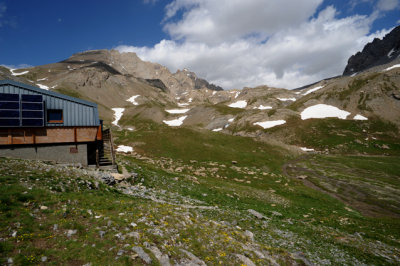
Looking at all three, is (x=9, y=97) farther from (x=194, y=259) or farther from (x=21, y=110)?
(x=194, y=259)

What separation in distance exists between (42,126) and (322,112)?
16628 cm

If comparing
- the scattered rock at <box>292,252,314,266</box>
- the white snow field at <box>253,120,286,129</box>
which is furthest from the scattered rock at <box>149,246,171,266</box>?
the white snow field at <box>253,120,286,129</box>

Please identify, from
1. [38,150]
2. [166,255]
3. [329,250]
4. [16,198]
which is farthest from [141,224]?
[38,150]

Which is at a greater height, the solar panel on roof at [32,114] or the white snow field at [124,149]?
the solar panel on roof at [32,114]

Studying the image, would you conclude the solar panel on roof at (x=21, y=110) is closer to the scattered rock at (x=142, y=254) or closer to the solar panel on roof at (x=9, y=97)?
the solar panel on roof at (x=9, y=97)

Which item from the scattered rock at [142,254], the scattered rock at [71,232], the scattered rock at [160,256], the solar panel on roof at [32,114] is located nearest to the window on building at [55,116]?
the solar panel on roof at [32,114]

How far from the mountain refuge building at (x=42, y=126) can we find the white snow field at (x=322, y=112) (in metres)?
147

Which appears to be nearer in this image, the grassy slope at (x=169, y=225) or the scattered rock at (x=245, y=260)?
the grassy slope at (x=169, y=225)

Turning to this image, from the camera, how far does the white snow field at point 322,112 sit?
140750 mm

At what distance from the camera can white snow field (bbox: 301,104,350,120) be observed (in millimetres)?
140750

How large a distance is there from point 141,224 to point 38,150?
18987 mm

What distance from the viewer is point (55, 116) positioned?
83.9 feet

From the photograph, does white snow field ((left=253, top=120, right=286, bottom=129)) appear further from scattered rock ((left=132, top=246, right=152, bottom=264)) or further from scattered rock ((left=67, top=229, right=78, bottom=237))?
scattered rock ((left=67, top=229, right=78, bottom=237))

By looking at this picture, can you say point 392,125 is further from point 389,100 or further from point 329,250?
point 329,250
